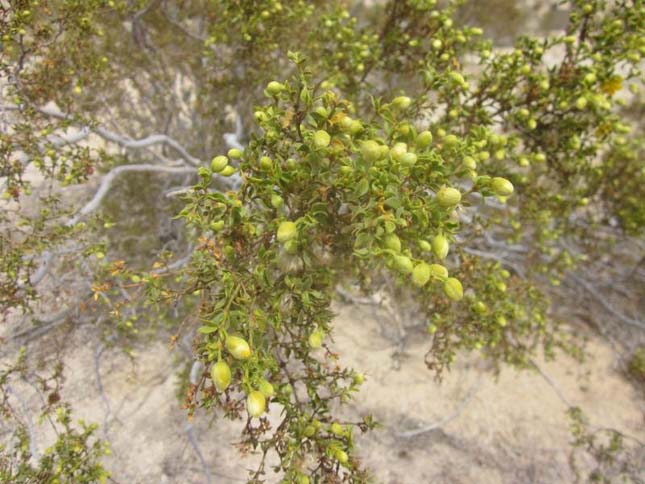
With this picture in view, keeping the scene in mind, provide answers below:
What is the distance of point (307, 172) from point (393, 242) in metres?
0.48

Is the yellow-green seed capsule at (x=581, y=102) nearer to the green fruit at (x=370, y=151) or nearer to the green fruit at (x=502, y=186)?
the green fruit at (x=502, y=186)

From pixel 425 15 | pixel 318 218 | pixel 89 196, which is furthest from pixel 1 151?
pixel 425 15

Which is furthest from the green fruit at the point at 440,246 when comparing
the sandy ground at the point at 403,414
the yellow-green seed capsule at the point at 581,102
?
the sandy ground at the point at 403,414

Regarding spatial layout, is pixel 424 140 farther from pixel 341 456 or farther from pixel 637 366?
pixel 637 366

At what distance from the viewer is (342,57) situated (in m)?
3.44

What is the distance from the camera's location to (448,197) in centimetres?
137

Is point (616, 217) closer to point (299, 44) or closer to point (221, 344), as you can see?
point (299, 44)

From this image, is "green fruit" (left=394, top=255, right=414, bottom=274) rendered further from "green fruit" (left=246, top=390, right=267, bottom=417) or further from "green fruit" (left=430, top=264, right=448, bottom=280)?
"green fruit" (left=246, top=390, right=267, bottom=417)

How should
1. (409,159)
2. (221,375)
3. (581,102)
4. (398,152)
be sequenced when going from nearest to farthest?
(221,375) < (409,159) < (398,152) < (581,102)

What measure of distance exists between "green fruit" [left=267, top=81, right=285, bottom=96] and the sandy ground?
109 inches

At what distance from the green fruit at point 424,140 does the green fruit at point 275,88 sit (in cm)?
58

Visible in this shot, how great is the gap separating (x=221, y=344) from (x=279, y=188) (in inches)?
26.9

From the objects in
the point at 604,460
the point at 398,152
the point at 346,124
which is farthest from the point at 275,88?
the point at 604,460

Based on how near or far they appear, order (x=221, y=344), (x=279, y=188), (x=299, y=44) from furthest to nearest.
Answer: (x=299, y=44) → (x=279, y=188) → (x=221, y=344)
